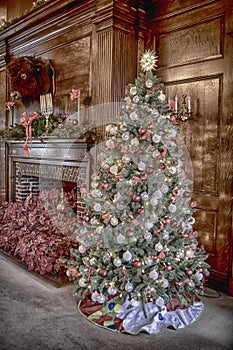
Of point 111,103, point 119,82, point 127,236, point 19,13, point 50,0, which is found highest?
point 19,13

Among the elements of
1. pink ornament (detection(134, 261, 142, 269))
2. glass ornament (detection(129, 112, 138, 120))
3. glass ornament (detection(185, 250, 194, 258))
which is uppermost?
glass ornament (detection(129, 112, 138, 120))

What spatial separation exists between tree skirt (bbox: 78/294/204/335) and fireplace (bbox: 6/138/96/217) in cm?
139

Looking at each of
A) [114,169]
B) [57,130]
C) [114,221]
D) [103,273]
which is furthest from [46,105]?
[103,273]

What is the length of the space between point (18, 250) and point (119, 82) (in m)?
2.51

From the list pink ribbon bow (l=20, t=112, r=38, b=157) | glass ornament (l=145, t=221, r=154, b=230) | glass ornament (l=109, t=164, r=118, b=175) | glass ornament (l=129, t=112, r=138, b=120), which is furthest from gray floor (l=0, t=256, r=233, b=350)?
pink ribbon bow (l=20, t=112, r=38, b=157)

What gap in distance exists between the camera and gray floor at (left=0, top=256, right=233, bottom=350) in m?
2.22

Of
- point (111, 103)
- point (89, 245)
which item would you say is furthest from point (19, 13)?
point (89, 245)

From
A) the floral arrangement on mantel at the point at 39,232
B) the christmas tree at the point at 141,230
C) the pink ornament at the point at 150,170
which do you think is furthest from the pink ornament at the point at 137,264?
the floral arrangement on mantel at the point at 39,232

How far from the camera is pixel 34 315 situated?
8.57 ft

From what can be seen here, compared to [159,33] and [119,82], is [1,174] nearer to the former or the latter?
[119,82]

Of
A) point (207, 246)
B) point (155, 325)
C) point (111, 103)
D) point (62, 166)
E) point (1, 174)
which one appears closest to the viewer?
point (155, 325)

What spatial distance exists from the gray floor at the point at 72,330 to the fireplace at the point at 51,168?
1.27 metres

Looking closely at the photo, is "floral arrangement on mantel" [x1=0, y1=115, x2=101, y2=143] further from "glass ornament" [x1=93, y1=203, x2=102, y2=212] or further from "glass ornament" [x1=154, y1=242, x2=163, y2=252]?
"glass ornament" [x1=154, y1=242, x2=163, y2=252]

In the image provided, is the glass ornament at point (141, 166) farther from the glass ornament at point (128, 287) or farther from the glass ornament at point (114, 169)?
the glass ornament at point (128, 287)
